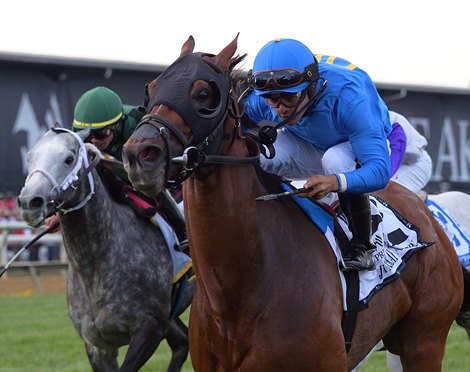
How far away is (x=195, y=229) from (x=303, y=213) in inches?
23.9

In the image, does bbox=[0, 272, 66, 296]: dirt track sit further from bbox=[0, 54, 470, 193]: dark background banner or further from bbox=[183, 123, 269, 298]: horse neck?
bbox=[183, 123, 269, 298]: horse neck

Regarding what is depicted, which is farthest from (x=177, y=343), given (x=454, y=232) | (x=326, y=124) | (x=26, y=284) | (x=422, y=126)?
(x=422, y=126)

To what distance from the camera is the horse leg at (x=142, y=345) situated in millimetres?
5836

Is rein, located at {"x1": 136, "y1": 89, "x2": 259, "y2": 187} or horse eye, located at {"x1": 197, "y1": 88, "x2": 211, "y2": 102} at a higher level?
horse eye, located at {"x1": 197, "y1": 88, "x2": 211, "y2": 102}

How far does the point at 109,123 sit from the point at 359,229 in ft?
8.06

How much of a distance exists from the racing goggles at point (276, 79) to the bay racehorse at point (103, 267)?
2092 millimetres

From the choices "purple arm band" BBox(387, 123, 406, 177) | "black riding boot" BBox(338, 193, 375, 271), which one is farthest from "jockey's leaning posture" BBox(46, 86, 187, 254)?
"black riding boot" BBox(338, 193, 375, 271)

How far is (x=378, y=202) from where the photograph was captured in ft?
16.1

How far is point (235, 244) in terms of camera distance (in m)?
3.82

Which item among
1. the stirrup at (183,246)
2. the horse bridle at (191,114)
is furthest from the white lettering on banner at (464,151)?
the horse bridle at (191,114)

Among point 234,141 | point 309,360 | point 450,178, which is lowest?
point 450,178

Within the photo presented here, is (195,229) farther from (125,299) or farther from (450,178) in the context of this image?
(450,178)

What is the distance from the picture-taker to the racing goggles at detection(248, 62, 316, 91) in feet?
12.9

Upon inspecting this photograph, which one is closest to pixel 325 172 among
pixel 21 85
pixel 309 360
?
pixel 309 360
